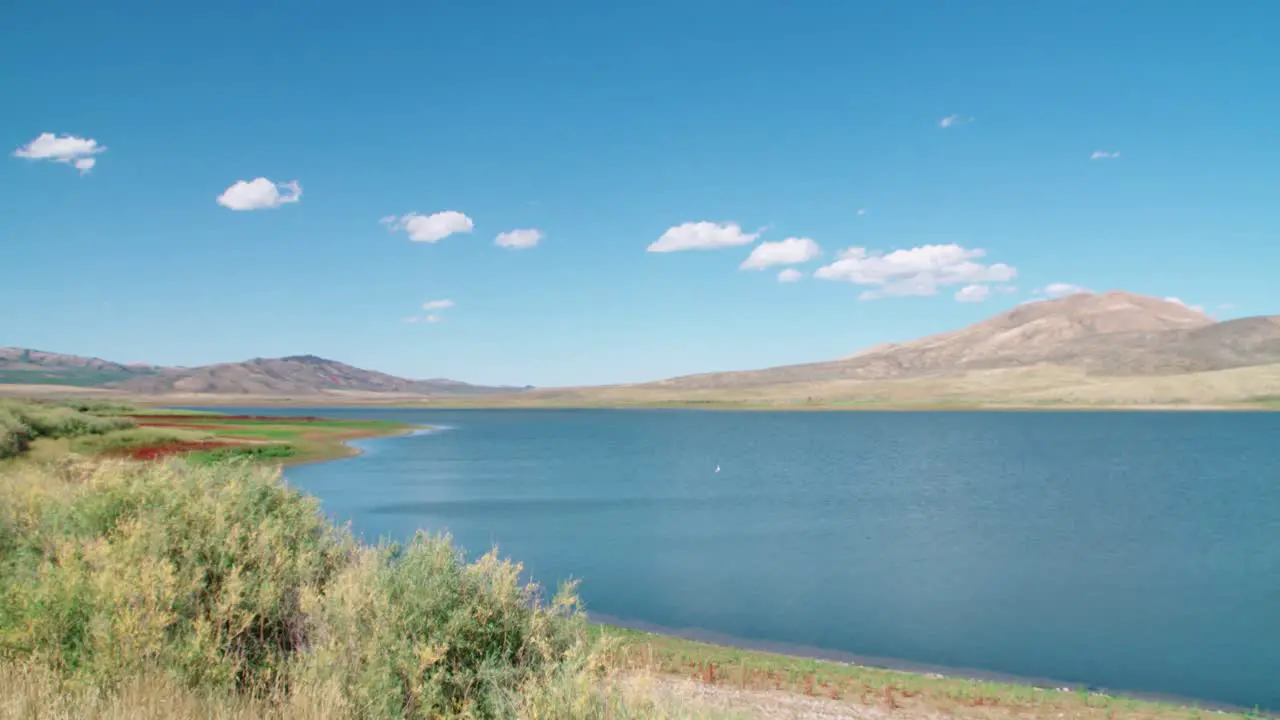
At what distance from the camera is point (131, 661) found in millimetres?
6254

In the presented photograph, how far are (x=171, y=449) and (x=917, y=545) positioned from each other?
4154 centimetres

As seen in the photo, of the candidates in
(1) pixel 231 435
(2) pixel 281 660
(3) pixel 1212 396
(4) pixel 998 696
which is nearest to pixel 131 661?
(2) pixel 281 660

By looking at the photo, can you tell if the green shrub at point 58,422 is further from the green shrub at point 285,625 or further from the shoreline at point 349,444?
the green shrub at point 285,625

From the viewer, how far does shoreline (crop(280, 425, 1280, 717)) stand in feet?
46.1

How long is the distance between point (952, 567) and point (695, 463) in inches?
1452

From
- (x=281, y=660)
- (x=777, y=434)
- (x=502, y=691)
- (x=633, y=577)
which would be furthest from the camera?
(x=777, y=434)

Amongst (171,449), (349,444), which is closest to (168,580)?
(171,449)

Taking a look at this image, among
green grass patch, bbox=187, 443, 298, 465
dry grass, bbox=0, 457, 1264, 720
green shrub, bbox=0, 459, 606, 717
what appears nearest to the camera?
dry grass, bbox=0, 457, 1264, 720

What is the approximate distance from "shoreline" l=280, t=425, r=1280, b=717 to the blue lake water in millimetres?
304

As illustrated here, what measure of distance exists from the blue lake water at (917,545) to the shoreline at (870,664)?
0.30 meters

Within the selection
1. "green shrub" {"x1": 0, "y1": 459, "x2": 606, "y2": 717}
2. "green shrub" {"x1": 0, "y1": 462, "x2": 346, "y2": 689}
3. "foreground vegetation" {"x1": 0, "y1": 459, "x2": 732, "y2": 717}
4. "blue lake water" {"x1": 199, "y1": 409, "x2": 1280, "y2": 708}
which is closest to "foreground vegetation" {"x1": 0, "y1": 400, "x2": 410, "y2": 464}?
"blue lake water" {"x1": 199, "y1": 409, "x2": 1280, "y2": 708}

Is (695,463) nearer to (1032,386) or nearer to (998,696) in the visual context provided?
(998,696)

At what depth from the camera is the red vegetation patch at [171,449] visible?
42222mm

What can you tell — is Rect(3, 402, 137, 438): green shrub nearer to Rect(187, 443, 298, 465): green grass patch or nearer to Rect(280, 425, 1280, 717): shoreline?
Rect(187, 443, 298, 465): green grass patch
